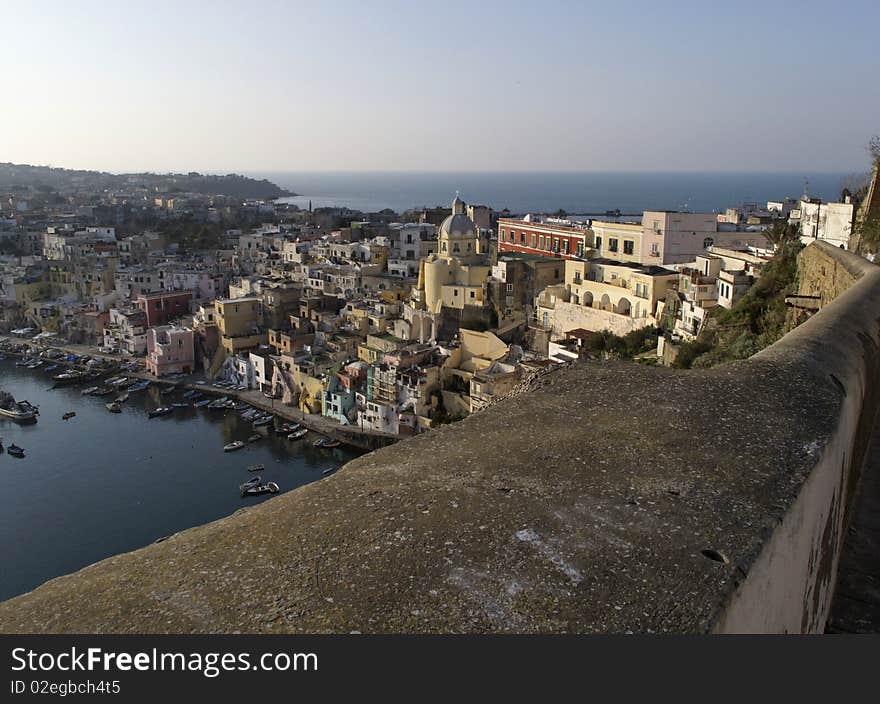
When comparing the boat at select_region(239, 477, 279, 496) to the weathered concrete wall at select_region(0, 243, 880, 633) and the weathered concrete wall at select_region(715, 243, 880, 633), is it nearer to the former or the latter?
the weathered concrete wall at select_region(715, 243, 880, 633)

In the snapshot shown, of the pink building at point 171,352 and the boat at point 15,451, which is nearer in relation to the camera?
the boat at point 15,451

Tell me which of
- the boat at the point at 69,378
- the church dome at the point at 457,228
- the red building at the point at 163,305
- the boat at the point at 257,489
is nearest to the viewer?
the boat at the point at 257,489

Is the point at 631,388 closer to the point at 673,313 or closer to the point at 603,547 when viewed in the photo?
the point at 603,547

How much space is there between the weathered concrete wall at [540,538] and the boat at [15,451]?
16.6 meters

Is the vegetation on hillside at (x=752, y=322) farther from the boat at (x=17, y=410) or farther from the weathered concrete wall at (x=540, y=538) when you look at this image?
the boat at (x=17, y=410)

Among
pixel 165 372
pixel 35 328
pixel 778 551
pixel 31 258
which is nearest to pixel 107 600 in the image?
pixel 778 551

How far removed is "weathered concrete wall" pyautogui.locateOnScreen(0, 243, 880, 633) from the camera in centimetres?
168

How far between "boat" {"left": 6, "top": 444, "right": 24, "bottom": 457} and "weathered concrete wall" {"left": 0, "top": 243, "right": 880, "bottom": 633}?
1661cm

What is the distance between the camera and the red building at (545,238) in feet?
63.8

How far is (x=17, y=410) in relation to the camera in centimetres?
1927

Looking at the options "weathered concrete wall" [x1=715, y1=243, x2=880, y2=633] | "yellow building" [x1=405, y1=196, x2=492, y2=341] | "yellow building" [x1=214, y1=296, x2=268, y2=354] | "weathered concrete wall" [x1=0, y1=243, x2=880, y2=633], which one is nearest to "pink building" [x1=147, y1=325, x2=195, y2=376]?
"yellow building" [x1=214, y1=296, x2=268, y2=354]

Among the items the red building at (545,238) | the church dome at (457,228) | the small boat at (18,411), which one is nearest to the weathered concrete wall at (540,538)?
the red building at (545,238)

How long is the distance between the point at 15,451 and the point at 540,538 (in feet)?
57.7

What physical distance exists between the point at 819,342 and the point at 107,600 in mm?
3107
